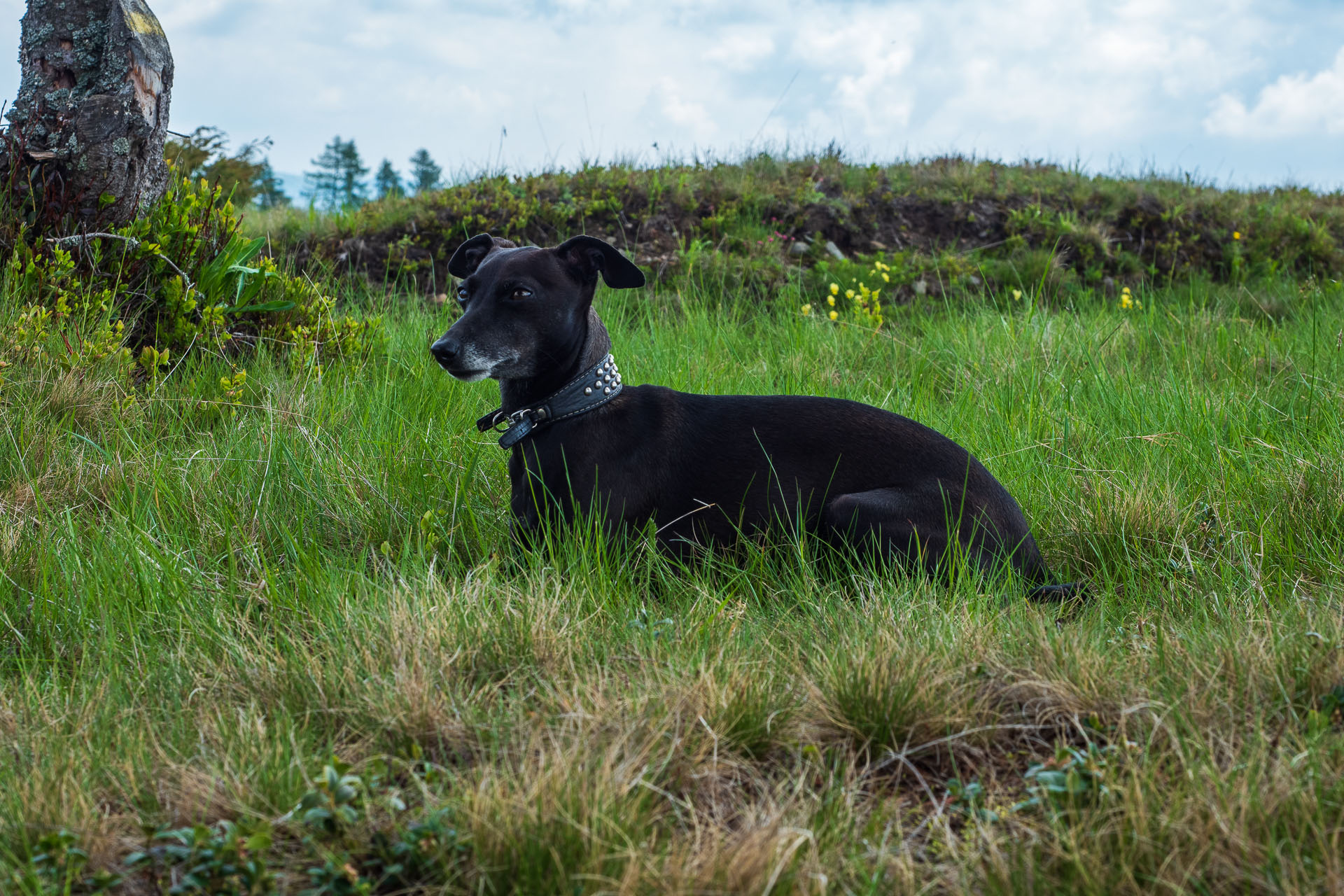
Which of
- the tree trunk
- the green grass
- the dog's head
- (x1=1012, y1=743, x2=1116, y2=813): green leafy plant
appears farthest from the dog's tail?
the tree trunk

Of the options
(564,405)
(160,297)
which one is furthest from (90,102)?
(564,405)

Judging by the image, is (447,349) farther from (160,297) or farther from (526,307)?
(160,297)

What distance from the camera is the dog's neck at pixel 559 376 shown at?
145 inches

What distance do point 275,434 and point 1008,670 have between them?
10.9ft

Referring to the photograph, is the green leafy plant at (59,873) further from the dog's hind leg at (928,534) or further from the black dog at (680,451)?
the dog's hind leg at (928,534)

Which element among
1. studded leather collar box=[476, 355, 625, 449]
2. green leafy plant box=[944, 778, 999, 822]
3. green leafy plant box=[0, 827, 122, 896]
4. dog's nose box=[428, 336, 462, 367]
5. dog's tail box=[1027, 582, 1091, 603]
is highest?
dog's nose box=[428, 336, 462, 367]

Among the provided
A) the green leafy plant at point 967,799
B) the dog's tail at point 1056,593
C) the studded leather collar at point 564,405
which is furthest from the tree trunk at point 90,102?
the green leafy plant at point 967,799

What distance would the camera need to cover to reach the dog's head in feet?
11.1

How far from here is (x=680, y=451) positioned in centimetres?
367

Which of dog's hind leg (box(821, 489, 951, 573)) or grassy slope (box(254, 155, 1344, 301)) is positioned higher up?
grassy slope (box(254, 155, 1344, 301))

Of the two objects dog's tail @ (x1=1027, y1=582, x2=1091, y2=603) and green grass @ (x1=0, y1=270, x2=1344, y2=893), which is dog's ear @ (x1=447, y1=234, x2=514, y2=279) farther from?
dog's tail @ (x1=1027, y1=582, x2=1091, y2=603)

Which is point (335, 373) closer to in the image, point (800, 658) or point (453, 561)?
point (453, 561)

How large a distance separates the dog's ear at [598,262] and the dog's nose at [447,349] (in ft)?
1.98

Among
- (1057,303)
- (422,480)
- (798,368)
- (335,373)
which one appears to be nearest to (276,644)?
(422,480)
